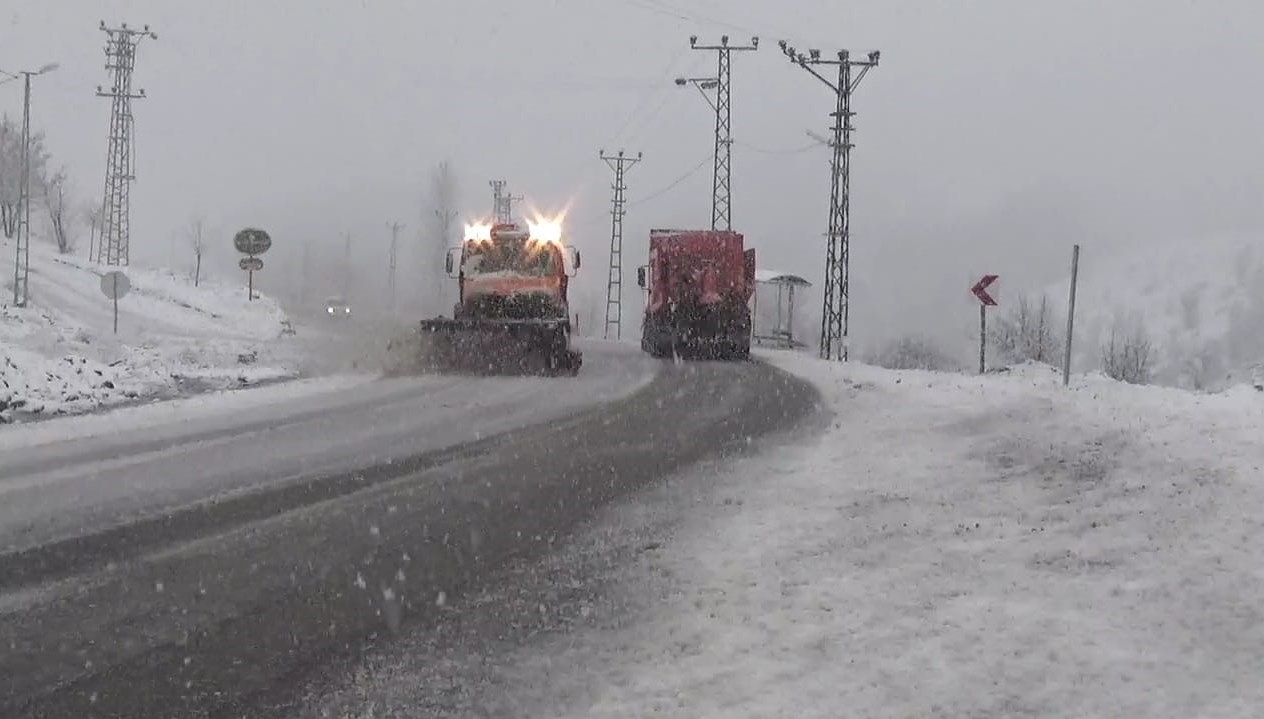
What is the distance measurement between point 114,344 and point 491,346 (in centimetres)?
852

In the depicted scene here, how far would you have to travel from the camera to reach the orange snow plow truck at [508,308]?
65.6 ft

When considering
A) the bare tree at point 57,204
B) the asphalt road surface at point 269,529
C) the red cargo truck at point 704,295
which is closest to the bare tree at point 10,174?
the bare tree at point 57,204

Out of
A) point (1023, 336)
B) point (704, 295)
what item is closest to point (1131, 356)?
point (1023, 336)

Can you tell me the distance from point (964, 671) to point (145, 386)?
1411 centimetres

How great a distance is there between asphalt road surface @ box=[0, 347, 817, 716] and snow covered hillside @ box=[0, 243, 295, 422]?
9.83ft

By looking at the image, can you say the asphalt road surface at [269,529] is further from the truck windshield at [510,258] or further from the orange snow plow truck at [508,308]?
the truck windshield at [510,258]

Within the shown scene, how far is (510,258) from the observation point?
72.2ft

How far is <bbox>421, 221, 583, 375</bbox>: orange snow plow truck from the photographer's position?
2000 cm

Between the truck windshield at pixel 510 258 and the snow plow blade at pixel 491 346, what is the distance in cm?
193

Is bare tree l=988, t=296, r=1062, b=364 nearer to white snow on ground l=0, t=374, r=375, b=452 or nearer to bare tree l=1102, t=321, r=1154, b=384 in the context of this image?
bare tree l=1102, t=321, r=1154, b=384

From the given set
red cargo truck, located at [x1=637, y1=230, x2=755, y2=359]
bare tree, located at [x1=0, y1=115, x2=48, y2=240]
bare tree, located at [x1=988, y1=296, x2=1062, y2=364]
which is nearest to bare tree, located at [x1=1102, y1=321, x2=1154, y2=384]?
bare tree, located at [x1=988, y1=296, x2=1062, y2=364]

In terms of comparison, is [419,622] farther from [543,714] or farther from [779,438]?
[779,438]

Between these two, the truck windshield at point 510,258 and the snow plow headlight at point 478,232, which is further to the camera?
the snow plow headlight at point 478,232

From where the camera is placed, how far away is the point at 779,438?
441 inches
